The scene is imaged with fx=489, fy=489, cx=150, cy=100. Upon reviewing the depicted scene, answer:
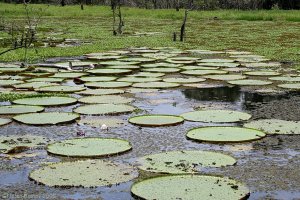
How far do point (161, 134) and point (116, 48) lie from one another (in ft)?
30.3

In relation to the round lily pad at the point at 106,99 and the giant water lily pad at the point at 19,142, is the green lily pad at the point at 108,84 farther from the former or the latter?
the giant water lily pad at the point at 19,142

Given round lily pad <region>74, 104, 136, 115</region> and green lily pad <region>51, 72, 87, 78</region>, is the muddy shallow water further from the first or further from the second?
green lily pad <region>51, 72, 87, 78</region>

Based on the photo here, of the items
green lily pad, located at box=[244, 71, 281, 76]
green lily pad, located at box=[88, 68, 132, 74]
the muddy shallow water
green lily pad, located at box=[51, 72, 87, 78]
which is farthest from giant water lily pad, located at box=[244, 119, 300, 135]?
green lily pad, located at box=[51, 72, 87, 78]

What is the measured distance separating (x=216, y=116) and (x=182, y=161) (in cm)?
166

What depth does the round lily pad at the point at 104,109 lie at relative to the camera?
570 cm

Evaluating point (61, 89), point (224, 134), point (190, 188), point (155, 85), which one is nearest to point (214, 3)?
point (155, 85)

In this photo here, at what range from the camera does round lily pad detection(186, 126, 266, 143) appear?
14.9 ft

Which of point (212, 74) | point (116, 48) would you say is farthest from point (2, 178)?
point (116, 48)

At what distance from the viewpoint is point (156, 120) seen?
531 cm

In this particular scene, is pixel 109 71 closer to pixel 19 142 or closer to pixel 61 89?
pixel 61 89

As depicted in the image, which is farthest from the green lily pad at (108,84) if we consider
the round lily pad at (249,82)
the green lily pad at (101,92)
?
the round lily pad at (249,82)

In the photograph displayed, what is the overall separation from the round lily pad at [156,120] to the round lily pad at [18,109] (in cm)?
123

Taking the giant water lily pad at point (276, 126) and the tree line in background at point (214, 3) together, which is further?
the tree line in background at point (214, 3)

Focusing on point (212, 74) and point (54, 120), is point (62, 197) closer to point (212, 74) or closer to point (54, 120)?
point (54, 120)
